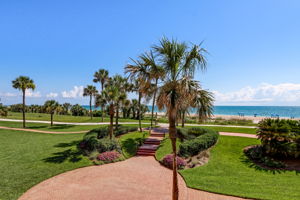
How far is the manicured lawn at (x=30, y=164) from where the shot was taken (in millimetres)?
7629

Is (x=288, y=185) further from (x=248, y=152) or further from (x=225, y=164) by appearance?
(x=248, y=152)

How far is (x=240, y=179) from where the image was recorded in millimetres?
8547

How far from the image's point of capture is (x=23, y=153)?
1227 cm

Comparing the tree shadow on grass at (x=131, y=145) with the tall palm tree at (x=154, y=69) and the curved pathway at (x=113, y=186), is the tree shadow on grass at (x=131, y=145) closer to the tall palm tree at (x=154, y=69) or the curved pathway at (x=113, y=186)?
the curved pathway at (x=113, y=186)

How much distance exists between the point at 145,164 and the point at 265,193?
7.14m

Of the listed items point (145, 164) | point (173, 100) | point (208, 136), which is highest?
point (173, 100)

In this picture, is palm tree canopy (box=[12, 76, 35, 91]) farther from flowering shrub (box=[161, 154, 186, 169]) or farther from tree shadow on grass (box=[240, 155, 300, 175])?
tree shadow on grass (box=[240, 155, 300, 175])

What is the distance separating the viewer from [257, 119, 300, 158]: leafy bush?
11.0 m

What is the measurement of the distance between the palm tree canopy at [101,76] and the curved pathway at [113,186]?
27693mm

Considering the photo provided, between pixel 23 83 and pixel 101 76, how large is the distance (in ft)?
49.2

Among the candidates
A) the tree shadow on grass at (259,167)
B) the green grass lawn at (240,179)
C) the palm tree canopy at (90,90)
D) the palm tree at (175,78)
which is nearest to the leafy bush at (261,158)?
the tree shadow on grass at (259,167)

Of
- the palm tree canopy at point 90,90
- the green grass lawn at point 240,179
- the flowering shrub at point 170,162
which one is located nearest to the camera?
the green grass lawn at point 240,179

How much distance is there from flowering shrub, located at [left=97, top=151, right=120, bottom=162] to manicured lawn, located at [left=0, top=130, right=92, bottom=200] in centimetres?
93

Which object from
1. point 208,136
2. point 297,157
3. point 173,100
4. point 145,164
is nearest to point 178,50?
point 173,100
